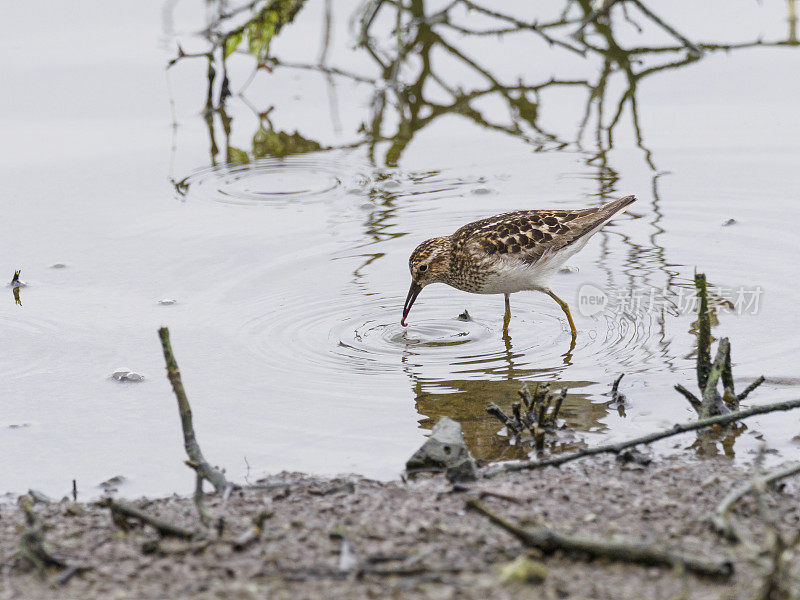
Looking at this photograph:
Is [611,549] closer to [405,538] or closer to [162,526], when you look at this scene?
[405,538]

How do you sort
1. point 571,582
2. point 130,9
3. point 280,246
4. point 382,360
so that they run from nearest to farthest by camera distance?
point 571,582 → point 382,360 → point 280,246 → point 130,9

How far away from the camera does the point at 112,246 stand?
31.6ft

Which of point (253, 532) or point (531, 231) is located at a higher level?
point (531, 231)

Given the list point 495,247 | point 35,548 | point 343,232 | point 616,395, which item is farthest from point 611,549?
point 343,232

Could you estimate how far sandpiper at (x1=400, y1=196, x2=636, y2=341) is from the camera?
8305mm

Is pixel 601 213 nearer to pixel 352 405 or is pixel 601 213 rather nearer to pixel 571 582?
pixel 352 405

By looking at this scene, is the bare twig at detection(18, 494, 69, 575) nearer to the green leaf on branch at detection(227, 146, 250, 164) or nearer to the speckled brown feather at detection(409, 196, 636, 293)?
the speckled brown feather at detection(409, 196, 636, 293)

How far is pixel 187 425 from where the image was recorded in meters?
4.92

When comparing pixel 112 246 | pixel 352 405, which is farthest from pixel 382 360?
pixel 112 246

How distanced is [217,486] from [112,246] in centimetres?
496

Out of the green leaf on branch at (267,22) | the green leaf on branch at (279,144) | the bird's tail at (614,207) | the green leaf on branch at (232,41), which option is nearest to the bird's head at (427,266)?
the bird's tail at (614,207)

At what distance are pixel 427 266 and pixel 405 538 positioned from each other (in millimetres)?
3989

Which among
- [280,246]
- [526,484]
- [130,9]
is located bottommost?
[526,484]

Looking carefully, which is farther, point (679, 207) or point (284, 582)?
point (679, 207)
